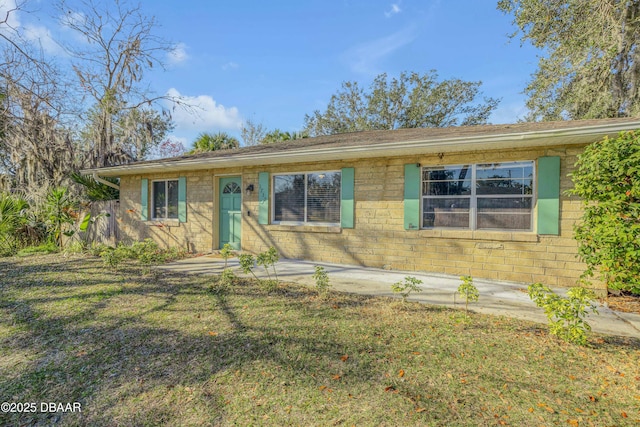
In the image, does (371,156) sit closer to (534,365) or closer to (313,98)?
(534,365)

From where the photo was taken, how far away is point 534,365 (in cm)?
257

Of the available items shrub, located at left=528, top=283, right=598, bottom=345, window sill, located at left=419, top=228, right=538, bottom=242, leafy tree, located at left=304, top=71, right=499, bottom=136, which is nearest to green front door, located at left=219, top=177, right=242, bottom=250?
window sill, located at left=419, top=228, right=538, bottom=242

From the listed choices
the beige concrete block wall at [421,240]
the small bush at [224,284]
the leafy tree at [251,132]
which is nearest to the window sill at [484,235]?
the beige concrete block wall at [421,240]

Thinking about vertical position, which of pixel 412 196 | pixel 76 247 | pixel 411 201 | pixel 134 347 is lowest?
pixel 134 347

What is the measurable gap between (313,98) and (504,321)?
2047 cm

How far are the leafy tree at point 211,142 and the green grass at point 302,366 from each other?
11.6 metres

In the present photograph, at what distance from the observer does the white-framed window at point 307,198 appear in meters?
6.89

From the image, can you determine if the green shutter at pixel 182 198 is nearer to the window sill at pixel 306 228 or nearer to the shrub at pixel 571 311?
the window sill at pixel 306 228

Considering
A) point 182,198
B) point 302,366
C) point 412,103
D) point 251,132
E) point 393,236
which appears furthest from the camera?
point 251,132

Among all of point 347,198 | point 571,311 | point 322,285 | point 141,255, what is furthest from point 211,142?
point 571,311

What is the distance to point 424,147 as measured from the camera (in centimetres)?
535

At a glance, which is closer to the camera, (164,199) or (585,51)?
(585,51)

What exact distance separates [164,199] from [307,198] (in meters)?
4.91

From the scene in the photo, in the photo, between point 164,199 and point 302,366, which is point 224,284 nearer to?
point 302,366
